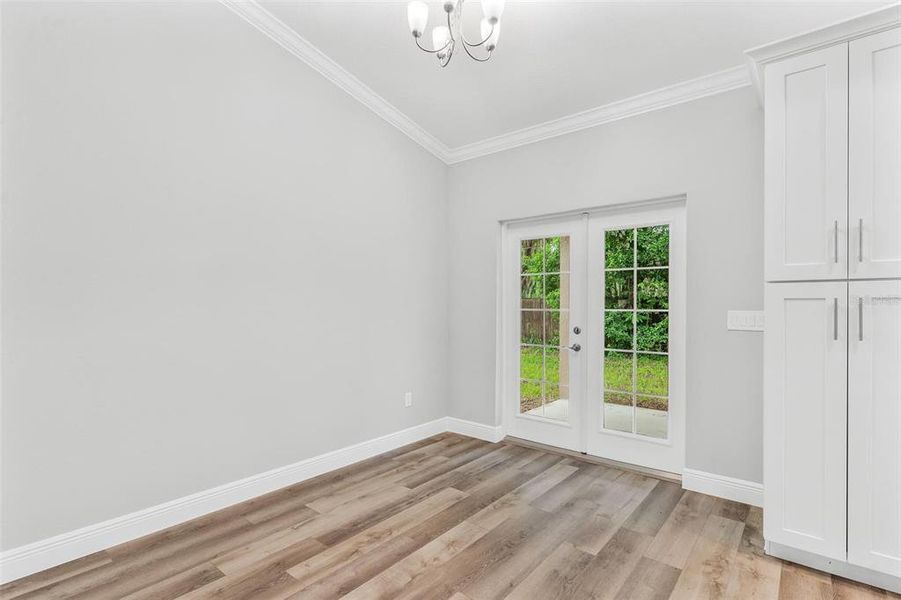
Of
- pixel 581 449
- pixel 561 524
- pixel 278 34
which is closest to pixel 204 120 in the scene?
pixel 278 34

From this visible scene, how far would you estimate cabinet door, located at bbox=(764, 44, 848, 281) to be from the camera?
2.02 meters

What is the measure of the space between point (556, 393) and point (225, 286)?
278 centimetres

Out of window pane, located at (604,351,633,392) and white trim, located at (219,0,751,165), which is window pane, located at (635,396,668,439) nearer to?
window pane, located at (604,351,633,392)

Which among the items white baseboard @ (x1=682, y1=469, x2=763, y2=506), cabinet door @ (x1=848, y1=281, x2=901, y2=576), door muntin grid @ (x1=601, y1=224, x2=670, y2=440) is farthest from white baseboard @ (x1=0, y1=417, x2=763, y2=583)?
cabinet door @ (x1=848, y1=281, x2=901, y2=576)

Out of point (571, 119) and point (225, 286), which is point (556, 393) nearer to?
point (571, 119)

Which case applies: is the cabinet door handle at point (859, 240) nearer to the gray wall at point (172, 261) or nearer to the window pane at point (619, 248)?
the window pane at point (619, 248)

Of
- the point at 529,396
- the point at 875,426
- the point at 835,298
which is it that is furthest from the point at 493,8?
the point at 529,396

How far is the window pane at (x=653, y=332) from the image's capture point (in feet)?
10.6

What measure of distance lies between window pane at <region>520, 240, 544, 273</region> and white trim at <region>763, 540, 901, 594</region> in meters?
2.48

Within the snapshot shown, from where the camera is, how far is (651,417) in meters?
3.30

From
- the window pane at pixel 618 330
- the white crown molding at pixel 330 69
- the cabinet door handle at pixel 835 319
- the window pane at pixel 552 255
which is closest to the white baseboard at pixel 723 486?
the window pane at pixel 618 330

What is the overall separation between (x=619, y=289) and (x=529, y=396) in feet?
4.26

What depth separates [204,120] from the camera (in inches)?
104

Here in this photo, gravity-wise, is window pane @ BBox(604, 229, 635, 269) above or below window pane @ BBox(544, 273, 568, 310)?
above
